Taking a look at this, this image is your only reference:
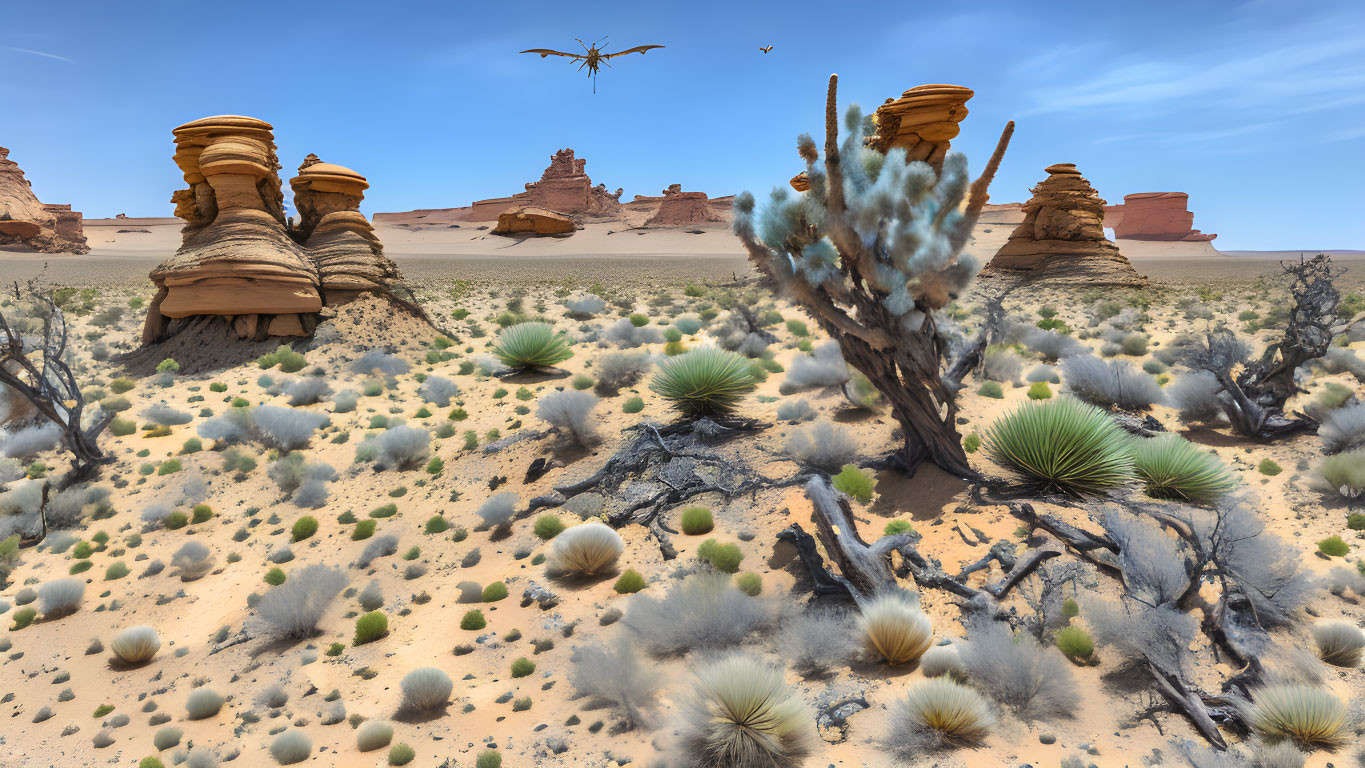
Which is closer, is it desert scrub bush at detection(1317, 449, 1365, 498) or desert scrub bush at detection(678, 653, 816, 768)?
desert scrub bush at detection(678, 653, 816, 768)

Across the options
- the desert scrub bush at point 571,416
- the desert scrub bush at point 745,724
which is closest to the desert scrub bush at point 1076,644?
the desert scrub bush at point 745,724

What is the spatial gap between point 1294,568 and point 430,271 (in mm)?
46981

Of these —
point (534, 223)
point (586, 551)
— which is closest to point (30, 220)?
point (534, 223)

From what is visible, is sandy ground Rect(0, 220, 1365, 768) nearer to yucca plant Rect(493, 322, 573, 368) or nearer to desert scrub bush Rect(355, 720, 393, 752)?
desert scrub bush Rect(355, 720, 393, 752)

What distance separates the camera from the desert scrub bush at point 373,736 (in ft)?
15.6

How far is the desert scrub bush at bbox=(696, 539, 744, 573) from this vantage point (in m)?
6.44

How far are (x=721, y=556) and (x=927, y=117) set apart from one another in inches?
657

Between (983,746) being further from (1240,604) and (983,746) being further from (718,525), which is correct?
(718,525)

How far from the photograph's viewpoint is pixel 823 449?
26.5 feet

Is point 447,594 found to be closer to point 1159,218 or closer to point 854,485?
point 854,485

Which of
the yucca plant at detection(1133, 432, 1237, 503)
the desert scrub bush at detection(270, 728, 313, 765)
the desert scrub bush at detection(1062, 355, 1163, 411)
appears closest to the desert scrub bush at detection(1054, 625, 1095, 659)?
the yucca plant at detection(1133, 432, 1237, 503)

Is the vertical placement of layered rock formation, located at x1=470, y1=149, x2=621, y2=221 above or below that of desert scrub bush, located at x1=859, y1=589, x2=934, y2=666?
above

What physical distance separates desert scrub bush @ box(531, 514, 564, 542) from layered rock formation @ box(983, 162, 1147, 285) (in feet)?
90.9

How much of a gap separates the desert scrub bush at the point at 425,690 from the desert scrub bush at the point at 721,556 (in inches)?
94.6
